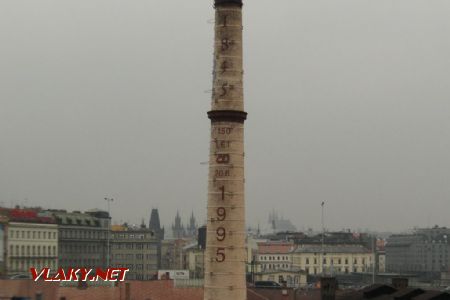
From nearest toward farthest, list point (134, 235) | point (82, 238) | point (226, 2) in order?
point (226, 2) < point (82, 238) < point (134, 235)

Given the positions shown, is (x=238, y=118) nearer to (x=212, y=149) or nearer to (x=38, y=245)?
(x=212, y=149)

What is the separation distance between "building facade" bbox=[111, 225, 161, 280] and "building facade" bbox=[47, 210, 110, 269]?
13469mm

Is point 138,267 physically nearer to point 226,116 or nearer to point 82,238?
point 82,238

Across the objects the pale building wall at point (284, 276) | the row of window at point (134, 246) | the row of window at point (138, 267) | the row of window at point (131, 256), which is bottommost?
the pale building wall at point (284, 276)

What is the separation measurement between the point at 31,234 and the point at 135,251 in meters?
50.7

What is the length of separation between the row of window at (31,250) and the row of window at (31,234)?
4.59ft

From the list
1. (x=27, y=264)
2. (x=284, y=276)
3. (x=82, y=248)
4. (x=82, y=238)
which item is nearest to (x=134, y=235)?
(x=82, y=248)

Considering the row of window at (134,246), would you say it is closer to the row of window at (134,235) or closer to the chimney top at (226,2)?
the row of window at (134,235)

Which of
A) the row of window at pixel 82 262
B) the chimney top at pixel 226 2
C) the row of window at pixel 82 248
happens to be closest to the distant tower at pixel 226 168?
the chimney top at pixel 226 2

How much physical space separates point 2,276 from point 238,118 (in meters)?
41.6

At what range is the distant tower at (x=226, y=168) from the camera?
44281mm

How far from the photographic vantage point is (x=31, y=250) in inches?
5497

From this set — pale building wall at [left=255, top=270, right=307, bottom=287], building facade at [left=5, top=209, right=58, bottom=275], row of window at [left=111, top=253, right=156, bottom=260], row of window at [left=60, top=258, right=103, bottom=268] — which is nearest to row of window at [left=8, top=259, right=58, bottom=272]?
building facade at [left=5, top=209, right=58, bottom=275]

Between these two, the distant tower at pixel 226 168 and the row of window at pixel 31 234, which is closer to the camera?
the distant tower at pixel 226 168
